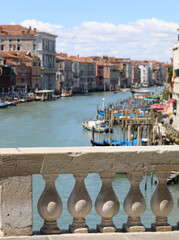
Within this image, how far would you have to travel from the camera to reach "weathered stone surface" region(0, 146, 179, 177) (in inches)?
81.6

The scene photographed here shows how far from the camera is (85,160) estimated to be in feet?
6.99

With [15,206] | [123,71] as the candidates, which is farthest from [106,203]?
[123,71]

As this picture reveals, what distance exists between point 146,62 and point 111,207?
14007 centimetres

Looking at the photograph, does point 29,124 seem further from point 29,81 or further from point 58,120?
point 29,81

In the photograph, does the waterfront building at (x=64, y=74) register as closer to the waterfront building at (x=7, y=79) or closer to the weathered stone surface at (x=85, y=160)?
the waterfront building at (x=7, y=79)

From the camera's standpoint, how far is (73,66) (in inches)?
3472

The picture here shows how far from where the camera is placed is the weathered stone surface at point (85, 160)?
6.80 ft

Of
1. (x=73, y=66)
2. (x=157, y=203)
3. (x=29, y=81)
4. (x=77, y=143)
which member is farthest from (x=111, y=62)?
(x=157, y=203)

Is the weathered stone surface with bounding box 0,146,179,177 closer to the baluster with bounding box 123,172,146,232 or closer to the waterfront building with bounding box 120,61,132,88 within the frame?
the baluster with bounding box 123,172,146,232

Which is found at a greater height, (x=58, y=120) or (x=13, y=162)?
(x=13, y=162)

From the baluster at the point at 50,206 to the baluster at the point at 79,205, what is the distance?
0.05 metres

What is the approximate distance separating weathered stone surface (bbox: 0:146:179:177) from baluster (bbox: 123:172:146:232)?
39mm

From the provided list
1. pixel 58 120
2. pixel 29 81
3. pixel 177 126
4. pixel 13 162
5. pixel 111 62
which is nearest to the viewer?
pixel 13 162

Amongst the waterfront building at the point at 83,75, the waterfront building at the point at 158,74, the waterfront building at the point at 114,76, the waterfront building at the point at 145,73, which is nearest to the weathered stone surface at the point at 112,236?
the waterfront building at the point at 83,75
